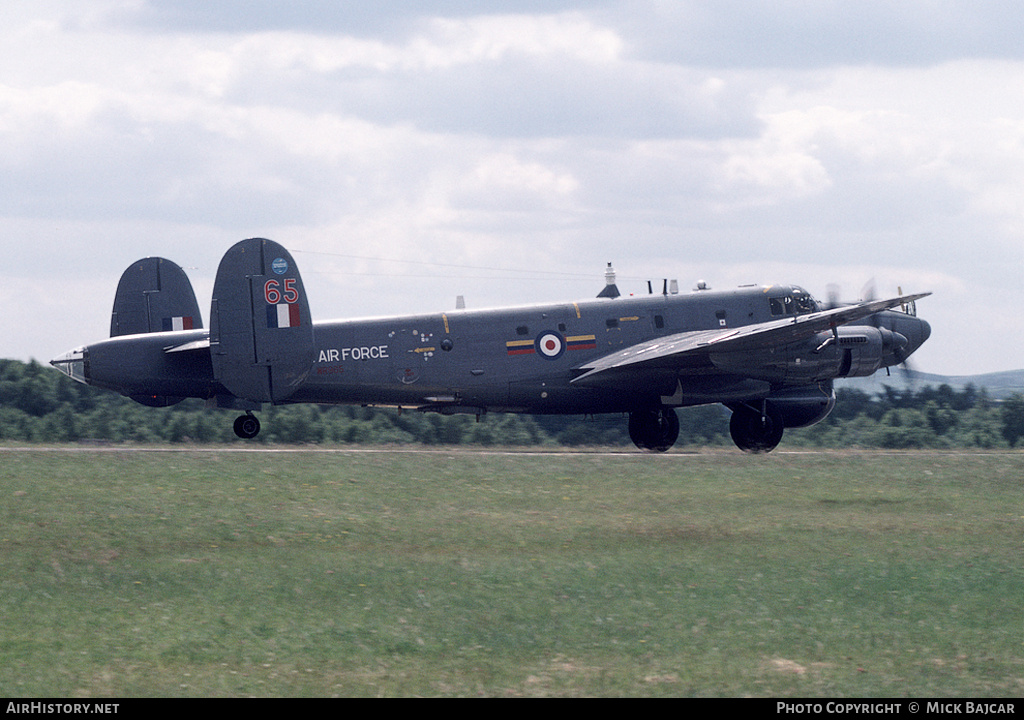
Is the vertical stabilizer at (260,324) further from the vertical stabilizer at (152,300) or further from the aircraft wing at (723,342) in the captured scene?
the aircraft wing at (723,342)

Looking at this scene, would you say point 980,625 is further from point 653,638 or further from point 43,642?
point 43,642

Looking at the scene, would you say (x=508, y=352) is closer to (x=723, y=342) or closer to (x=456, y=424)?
(x=723, y=342)

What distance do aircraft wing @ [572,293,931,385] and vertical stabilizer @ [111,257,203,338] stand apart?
11763mm

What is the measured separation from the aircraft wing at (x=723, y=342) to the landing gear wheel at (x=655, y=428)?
2.20 meters

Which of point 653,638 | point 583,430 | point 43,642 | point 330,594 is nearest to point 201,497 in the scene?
point 330,594

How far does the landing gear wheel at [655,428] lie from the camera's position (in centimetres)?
3294

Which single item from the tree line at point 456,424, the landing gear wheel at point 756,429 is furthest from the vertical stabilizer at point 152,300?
the landing gear wheel at point 756,429

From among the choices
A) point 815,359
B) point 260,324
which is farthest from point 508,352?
point 815,359

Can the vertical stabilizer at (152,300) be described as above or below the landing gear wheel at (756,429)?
above

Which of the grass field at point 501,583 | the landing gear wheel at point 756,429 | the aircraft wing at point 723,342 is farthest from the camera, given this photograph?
the landing gear wheel at point 756,429

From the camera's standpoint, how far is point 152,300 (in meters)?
33.5

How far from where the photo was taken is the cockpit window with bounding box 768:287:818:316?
33156 millimetres

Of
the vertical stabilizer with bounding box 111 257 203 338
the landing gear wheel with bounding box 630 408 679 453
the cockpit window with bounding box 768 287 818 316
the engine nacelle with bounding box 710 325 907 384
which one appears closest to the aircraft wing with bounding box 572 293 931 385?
the engine nacelle with bounding box 710 325 907 384

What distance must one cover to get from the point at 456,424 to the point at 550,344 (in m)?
10.6
